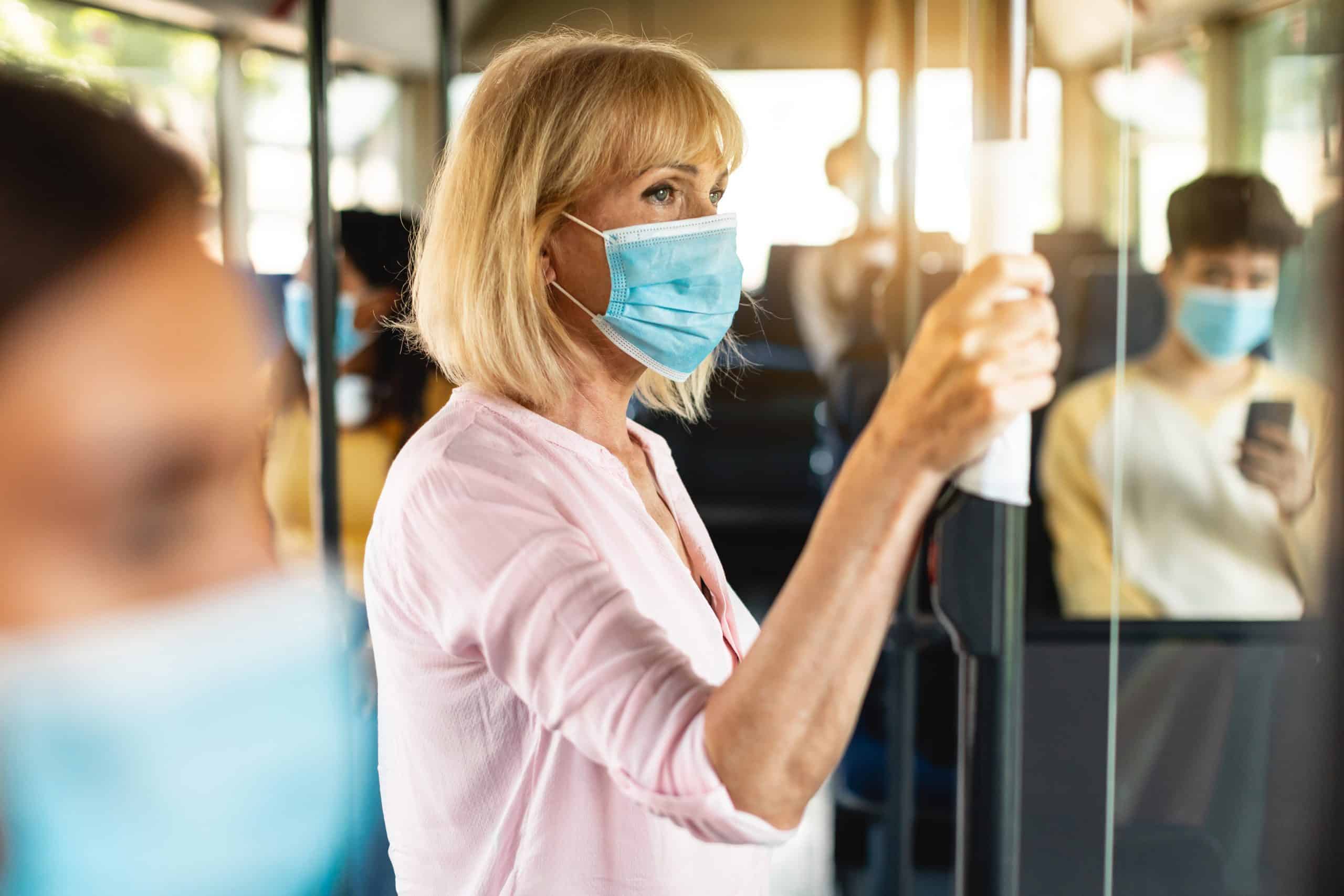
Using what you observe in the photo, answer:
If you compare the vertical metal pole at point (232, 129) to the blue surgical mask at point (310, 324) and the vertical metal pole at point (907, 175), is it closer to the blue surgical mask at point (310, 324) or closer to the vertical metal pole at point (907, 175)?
the blue surgical mask at point (310, 324)

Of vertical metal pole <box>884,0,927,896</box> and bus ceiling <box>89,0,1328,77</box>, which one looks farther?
vertical metal pole <box>884,0,927,896</box>

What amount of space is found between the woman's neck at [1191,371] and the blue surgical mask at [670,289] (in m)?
1.01

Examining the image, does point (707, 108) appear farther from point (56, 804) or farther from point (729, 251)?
point (56, 804)

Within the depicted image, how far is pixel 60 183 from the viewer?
0.51 meters

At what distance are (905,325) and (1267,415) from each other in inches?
43.0

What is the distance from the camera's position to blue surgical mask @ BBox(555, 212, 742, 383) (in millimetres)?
899

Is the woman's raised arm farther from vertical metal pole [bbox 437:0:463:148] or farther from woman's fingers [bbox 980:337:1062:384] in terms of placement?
vertical metal pole [bbox 437:0:463:148]

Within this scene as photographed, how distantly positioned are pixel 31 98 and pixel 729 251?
53 cm

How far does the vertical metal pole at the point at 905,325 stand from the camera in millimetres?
2352

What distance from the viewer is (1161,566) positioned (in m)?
1.91

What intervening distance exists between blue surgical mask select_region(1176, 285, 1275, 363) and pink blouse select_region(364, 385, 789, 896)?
3.65 ft

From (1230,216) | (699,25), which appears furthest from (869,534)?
(699,25)

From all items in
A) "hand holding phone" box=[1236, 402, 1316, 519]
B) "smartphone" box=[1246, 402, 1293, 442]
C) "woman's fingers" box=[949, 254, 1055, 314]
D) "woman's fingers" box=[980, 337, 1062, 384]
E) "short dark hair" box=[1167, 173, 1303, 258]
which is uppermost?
"short dark hair" box=[1167, 173, 1303, 258]

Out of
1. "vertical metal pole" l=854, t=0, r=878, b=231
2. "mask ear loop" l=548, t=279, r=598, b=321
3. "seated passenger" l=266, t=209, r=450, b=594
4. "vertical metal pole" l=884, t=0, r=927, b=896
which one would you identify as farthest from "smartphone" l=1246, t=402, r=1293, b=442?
"vertical metal pole" l=854, t=0, r=878, b=231
